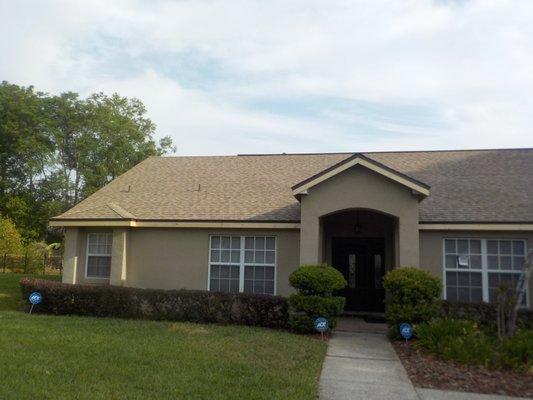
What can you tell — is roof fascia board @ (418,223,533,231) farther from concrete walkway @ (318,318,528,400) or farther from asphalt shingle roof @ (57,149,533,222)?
concrete walkway @ (318,318,528,400)

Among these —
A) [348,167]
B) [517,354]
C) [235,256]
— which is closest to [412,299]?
[517,354]

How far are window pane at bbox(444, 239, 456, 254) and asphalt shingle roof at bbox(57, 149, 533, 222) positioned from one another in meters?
0.74

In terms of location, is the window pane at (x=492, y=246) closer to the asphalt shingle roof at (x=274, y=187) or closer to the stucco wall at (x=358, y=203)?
the asphalt shingle roof at (x=274, y=187)

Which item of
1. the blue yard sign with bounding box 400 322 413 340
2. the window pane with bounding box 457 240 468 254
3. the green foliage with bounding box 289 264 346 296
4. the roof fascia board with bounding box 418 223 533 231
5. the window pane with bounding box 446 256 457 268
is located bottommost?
the blue yard sign with bounding box 400 322 413 340

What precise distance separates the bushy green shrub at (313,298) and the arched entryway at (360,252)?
160 inches

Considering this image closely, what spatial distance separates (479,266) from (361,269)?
3.69 meters

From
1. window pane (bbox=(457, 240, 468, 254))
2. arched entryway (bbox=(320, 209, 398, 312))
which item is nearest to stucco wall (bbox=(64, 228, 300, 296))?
arched entryway (bbox=(320, 209, 398, 312))

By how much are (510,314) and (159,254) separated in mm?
9991

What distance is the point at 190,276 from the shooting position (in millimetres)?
14992

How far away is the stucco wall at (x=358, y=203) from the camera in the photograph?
13.1m

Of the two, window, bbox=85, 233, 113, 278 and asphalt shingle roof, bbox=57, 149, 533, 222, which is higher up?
asphalt shingle roof, bbox=57, 149, 533, 222

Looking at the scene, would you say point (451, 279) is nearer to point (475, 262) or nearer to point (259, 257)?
point (475, 262)

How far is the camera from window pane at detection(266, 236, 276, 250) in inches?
583

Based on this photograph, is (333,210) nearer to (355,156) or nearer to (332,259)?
(355,156)
